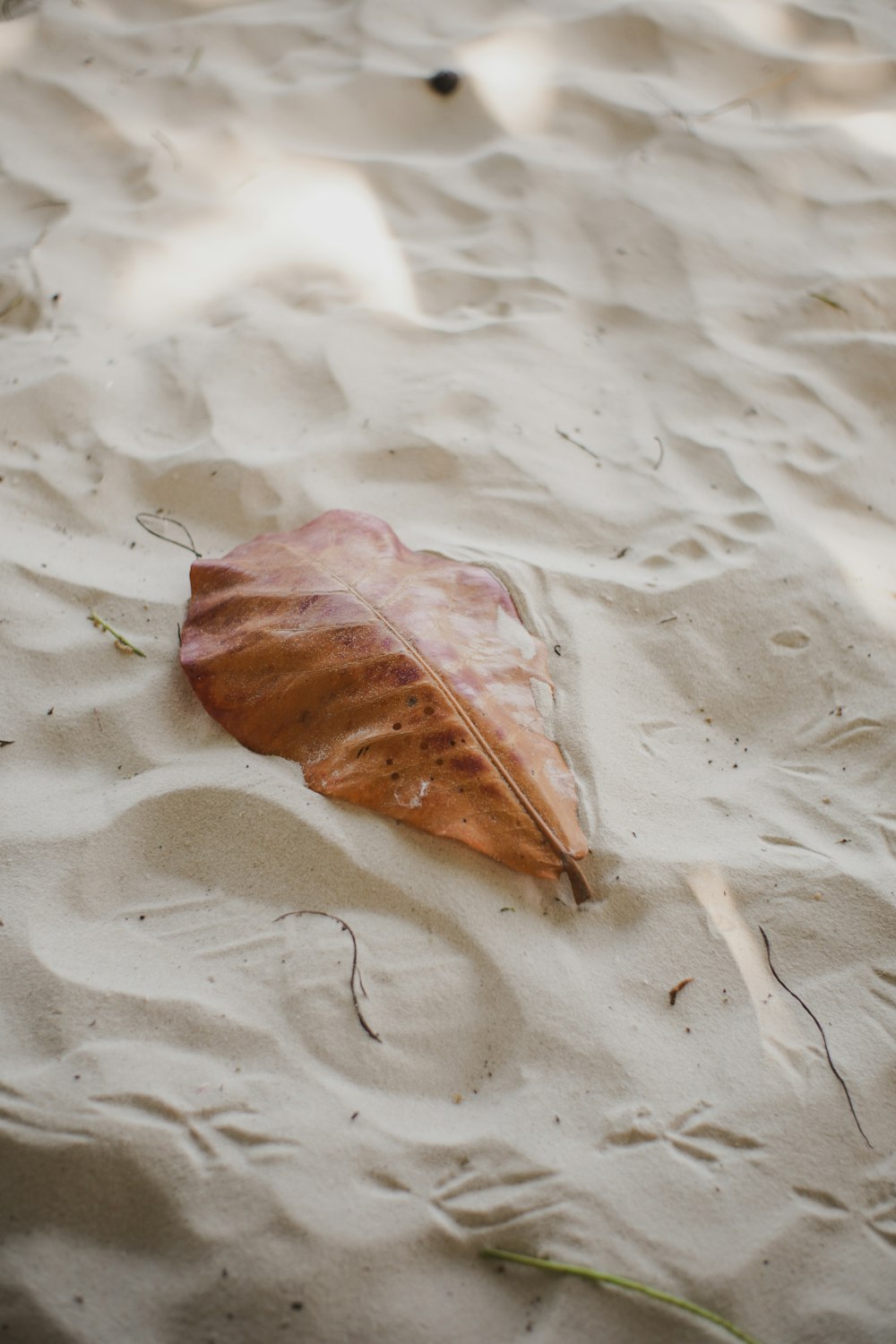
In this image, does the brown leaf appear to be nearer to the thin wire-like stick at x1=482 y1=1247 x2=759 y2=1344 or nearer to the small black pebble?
the thin wire-like stick at x1=482 y1=1247 x2=759 y2=1344

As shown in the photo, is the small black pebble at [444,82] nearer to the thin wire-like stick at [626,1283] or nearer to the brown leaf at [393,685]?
the brown leaf at [393,685]

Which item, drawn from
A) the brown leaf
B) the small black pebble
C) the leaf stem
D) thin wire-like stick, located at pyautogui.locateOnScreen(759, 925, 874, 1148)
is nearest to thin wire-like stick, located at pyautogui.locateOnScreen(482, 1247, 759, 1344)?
thin wire-like stick, located at pyautogui.locateOnScreen(759, 925, 874, 1148)

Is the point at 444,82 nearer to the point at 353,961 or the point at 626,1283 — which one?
the point at 353,961

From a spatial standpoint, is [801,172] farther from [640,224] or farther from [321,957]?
[321,957]

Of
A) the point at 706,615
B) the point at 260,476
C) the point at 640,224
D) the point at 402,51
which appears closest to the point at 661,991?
the point at 706,615

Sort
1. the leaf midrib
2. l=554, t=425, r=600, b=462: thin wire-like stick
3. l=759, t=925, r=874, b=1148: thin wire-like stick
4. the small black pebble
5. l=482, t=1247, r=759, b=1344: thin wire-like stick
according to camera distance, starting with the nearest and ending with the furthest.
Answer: l=482, t=1247, r=759, b=1344: thin wire-like stick
l=759, t=925, r=874, b=1148: thin wire-like stick
the leaf midrib
l=554, t=425, r=600, b=462: thin wire-like stick
the small black pebble

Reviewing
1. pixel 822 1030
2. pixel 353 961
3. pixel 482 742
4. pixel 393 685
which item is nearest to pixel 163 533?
pixel 393 685
